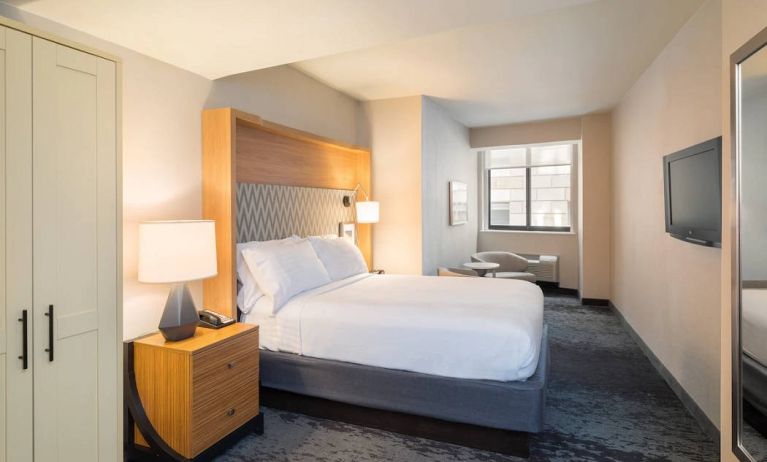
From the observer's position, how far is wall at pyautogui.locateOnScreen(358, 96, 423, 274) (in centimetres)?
502

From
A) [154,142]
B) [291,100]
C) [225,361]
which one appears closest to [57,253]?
[225,361]

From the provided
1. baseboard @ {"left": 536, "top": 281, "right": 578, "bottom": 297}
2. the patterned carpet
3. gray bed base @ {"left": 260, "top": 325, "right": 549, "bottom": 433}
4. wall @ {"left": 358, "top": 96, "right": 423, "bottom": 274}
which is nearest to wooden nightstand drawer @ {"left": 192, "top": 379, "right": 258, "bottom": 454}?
the patterned carpet

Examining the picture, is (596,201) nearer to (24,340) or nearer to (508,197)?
(508,197)

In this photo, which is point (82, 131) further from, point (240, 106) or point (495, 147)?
point (495, 147)

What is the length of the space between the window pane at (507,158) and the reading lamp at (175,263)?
21.0ft

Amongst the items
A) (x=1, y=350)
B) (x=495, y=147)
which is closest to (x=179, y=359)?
(x=1, y=350)

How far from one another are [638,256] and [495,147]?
310 cm

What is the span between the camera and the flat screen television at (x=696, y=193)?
8.02 feet

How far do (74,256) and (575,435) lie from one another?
2.86 meters

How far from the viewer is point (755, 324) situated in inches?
64.9

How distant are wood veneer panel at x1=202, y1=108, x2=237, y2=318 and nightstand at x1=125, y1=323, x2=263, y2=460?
512mm

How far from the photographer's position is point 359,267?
4.25m

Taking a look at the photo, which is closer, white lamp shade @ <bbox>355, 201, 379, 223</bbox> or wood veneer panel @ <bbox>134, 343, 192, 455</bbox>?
wood veneer panel @ <bbox>134, 343, 192, 455</bbox>

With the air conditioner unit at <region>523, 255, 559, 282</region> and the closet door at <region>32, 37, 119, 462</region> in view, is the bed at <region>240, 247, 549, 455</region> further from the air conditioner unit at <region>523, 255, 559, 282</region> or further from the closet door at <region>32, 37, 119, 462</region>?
the air conditioner unit at <region>523, 255, 559, 282</region>
